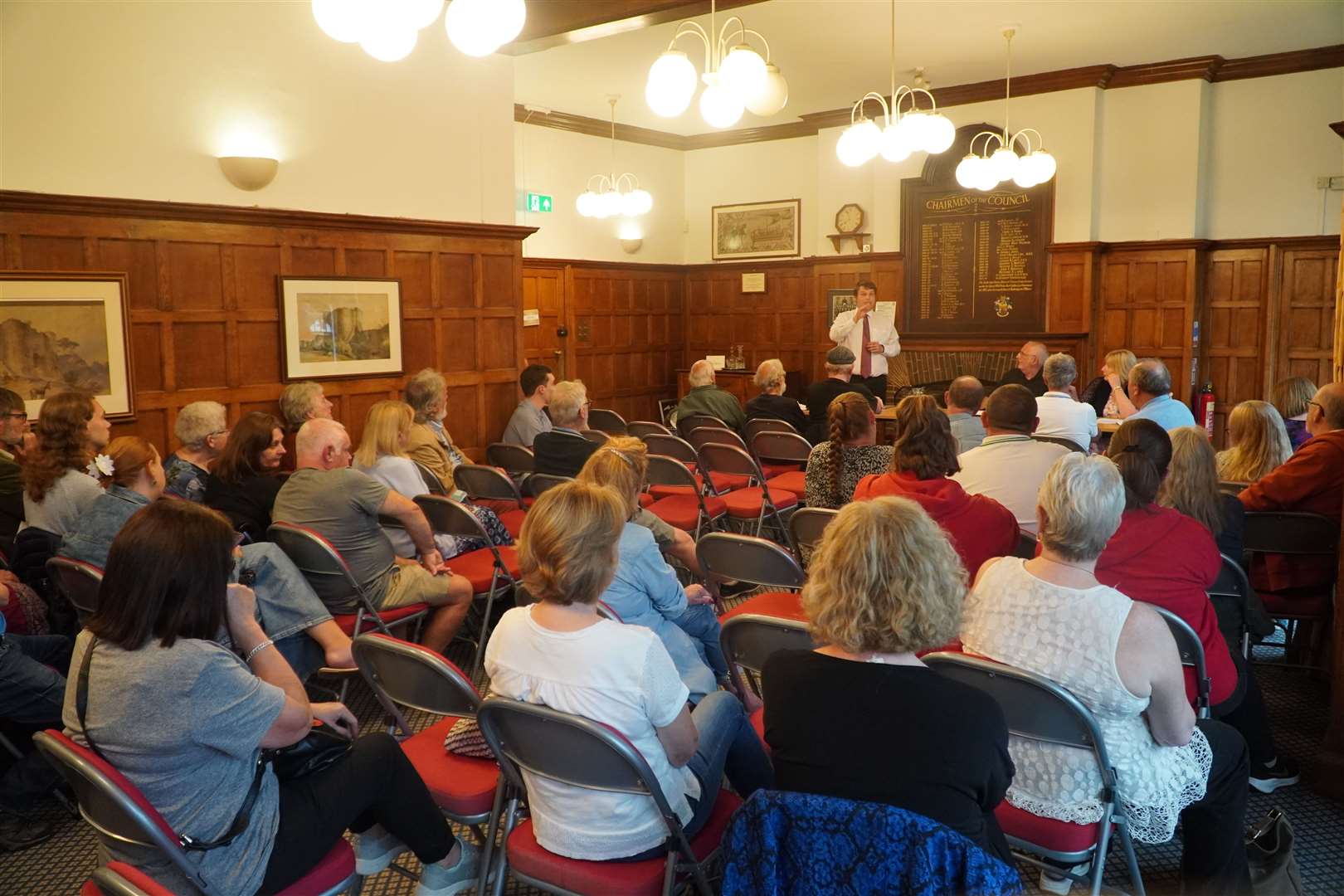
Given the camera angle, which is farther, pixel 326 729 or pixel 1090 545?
pixel 326 729

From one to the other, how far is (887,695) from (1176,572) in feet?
4.28

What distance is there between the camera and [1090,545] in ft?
6.95

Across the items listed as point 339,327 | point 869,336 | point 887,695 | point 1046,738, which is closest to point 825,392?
point 869,336

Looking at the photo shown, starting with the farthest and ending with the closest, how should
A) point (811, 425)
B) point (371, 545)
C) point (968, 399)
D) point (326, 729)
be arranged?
point (811, 425)
point (968, 399)
point (371, 545)
point (326, 729)

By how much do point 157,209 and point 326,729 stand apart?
4.01 meters

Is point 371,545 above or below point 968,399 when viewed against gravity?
below

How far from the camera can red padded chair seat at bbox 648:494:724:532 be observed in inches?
197

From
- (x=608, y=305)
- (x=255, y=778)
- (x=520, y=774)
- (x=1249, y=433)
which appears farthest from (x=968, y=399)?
(x=608, y=305)

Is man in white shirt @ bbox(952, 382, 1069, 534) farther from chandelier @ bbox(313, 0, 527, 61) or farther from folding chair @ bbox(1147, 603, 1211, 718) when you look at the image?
chandelier @ bbox(313, 0, 527, 61)

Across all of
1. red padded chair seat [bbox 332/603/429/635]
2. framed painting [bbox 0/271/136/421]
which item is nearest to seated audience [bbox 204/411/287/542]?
red padded chair seat [bbox 332/603/429/635]

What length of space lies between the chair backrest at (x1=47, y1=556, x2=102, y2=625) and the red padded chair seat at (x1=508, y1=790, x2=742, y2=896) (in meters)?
1.71

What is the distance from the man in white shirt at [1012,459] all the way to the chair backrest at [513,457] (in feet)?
9.24

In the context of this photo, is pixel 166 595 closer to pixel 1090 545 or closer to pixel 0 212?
pixel 1090 545

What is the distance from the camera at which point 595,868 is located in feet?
6.45
